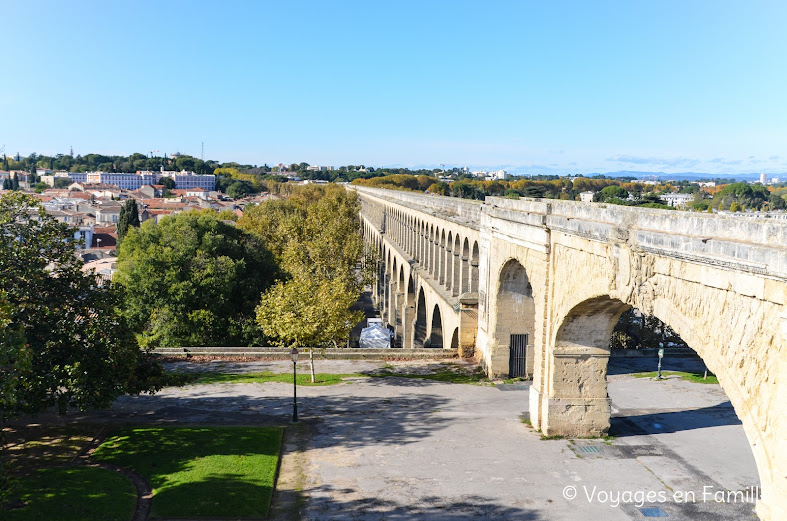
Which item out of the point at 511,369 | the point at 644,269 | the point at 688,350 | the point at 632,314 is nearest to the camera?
the point at 644,269

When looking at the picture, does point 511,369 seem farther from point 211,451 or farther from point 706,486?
point 211,451

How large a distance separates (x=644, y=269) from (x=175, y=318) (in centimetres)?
2260

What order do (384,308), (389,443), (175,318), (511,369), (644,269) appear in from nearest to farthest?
(644,269)
(389,443)
(511,369)
(175,318)
(384,308)

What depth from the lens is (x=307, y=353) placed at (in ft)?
83.5

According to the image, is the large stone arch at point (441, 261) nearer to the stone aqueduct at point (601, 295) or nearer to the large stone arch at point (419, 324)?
the stone aqueduct at point (601, 295)

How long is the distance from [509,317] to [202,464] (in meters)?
11.5

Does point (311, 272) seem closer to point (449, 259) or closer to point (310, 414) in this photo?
point (449, 259)

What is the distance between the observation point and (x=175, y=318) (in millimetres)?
28609

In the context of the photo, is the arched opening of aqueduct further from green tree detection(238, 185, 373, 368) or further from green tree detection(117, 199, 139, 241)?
green tree detection(117, 199, 139, 241)

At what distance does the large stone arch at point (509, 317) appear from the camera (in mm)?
21328

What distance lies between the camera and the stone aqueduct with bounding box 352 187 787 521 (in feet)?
27.5

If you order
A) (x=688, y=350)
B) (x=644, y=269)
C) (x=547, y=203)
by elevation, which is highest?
(x=547, y=203)

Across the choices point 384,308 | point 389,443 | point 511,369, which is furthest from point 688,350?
point 384,308

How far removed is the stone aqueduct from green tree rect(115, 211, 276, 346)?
9814mm
